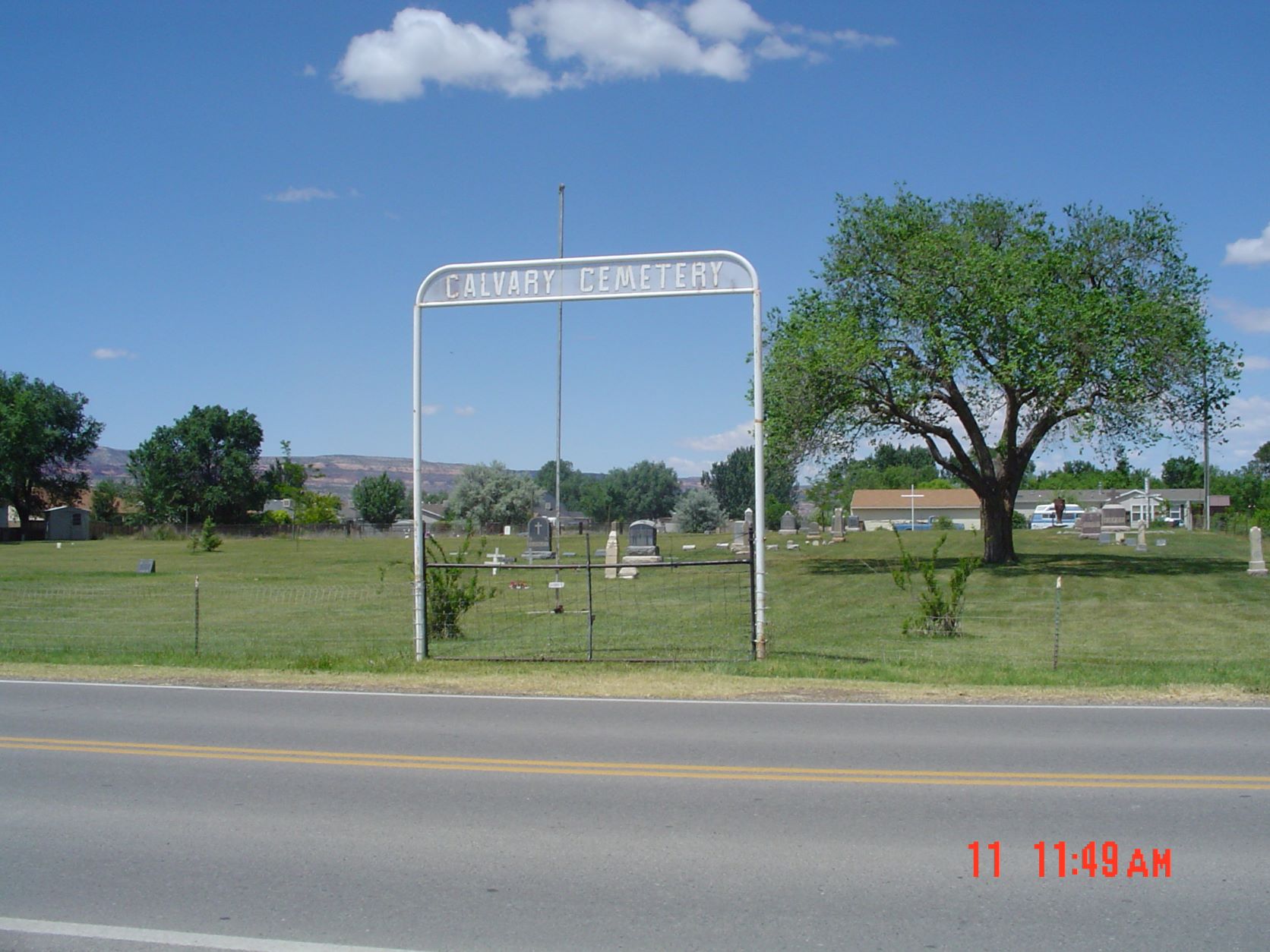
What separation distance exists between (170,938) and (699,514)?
8821 cm

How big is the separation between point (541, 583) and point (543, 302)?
19606mm

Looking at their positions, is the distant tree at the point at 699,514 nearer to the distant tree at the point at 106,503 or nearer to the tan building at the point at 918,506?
the tan building at the point at 918,506

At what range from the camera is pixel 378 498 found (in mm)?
137750

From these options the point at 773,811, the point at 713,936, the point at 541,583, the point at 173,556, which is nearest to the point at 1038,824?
the point at 773,811

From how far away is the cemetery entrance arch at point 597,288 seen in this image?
1471cm

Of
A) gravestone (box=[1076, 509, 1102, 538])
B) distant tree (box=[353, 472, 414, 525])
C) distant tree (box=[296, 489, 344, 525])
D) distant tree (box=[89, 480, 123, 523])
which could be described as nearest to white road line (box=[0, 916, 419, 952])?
gravestone (box=[1076, 509, 1102, 538])

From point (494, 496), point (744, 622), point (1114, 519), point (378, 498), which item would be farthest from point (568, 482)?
point (744, 622)

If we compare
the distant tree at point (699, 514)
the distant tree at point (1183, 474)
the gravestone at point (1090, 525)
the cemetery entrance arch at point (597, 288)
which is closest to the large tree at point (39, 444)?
the distant tree at point (699, 514)

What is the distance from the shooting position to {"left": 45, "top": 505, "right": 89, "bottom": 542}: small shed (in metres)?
94.9

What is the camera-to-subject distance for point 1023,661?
1620 centimetres

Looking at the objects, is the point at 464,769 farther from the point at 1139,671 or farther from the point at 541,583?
the point at 541,583

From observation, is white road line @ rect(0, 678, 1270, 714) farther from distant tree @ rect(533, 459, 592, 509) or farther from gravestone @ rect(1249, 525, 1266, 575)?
distant tree @ rect(533, 459, 592, 509)

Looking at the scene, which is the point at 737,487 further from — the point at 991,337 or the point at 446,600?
the point at 446,600

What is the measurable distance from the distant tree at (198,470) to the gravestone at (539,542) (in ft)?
228
